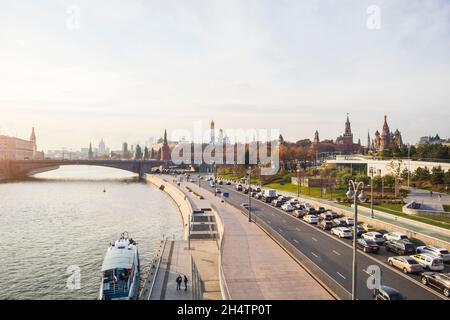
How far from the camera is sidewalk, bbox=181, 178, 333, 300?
1648 centimetres

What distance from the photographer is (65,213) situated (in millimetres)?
49281

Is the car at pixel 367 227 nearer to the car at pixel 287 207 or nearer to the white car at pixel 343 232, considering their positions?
the white car at pixel 343 232

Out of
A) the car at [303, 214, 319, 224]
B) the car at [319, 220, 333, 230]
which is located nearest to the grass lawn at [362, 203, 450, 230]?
the car at [319, 220, 333, 230]

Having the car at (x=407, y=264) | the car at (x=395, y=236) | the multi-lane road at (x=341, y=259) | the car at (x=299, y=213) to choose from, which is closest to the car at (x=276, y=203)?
the car at (x=299, y=213)

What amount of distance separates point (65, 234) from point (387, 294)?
30649mm

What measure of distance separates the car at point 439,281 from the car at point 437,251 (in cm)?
438

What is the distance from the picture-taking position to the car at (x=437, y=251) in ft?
75.3

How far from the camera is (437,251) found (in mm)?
23375

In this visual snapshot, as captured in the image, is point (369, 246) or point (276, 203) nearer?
point (369, 246)

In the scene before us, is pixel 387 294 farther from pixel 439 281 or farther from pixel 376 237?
pixel 376 237

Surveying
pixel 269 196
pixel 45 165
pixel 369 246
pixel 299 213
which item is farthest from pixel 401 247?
pixel 45 165
